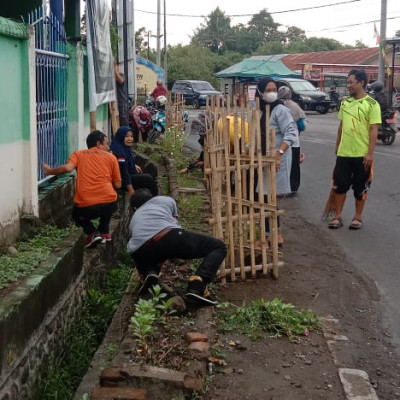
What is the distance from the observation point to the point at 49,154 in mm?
Answer: 6629

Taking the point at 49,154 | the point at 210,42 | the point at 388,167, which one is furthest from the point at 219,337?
the point at 210,42

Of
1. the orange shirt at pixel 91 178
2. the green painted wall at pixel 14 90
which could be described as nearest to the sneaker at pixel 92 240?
the orange shirt at pixel 91 178

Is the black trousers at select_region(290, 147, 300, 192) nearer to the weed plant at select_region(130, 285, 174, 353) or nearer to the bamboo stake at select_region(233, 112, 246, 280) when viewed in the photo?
the bamboo stake at select_region(233, 112, 246, 280)

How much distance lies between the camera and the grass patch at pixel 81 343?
434 centimetres

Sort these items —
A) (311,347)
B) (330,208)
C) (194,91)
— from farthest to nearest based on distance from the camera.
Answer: (194,91) < (330,208) < (311,347)

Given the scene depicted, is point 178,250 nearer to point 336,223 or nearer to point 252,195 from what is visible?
point 252,195

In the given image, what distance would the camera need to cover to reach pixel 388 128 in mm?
15906

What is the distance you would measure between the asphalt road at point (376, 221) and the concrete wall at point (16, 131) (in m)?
2.77

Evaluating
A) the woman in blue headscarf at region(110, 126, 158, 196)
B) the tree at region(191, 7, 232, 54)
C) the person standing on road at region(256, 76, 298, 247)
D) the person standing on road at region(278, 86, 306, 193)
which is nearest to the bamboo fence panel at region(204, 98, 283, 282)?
the person standing on road at region(256, 76, 298, 247)

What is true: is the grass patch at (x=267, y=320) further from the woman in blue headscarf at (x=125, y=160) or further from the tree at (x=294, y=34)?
the tree at (x=294, y=34)

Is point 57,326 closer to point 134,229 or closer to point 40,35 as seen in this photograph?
point 134,229

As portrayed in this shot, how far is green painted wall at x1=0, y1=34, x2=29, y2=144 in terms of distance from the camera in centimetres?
484

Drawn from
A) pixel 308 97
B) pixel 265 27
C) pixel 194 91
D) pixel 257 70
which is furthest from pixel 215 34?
pixel 308 97

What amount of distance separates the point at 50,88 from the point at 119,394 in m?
4.09
